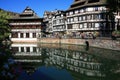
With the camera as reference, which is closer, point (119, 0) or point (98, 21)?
point (119, 0)

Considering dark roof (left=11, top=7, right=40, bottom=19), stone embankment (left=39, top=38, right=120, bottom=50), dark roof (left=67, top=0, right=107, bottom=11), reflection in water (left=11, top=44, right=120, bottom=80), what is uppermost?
dark roof (left=67, top=0, right=107, bottom=11)

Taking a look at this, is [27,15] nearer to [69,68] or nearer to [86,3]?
[86,3]

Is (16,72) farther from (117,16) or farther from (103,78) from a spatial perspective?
(117,16)

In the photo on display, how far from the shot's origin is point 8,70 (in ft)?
41.8

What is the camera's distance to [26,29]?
93.4 meters

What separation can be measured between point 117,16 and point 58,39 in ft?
71.7

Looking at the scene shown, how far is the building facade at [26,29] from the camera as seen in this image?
92.1 m

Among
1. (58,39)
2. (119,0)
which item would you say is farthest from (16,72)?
(58,39)

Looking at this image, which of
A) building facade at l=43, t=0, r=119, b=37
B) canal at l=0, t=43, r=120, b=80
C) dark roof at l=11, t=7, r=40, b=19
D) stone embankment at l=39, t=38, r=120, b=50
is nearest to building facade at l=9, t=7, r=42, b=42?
dark roof at l=11, t=7, r=40, b=19

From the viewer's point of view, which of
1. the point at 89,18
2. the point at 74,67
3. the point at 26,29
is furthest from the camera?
the point at 26,29

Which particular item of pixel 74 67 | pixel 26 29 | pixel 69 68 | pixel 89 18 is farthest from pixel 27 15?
pixel 69 68

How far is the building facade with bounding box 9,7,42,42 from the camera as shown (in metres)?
92.1

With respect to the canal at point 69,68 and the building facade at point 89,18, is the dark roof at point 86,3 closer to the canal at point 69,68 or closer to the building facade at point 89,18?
the building facade at point 89,18

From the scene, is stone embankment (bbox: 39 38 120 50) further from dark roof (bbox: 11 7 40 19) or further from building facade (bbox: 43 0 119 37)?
dark roof (bbox: 11 7 40 19)
